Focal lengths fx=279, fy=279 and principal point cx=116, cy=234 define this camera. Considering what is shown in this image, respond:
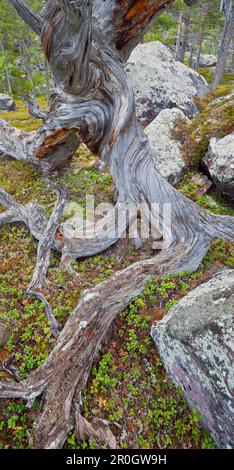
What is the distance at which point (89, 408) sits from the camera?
414 centimetres

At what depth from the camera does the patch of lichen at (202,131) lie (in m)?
8.65

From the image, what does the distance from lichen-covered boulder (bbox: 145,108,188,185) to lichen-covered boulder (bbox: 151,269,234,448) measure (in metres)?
4.87

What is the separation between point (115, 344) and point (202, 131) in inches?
289

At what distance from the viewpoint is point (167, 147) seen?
29.6ft

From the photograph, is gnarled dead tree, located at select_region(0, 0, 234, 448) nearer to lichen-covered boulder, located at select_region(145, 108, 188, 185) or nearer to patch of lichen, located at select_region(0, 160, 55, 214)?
patch of lichen, located at select_region(0, 160, 55, 214)

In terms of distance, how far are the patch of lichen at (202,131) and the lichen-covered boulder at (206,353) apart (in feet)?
18.2

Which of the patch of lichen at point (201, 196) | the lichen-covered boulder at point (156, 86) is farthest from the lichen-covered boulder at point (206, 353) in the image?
the lichen-covered boulder at point (156, 86)

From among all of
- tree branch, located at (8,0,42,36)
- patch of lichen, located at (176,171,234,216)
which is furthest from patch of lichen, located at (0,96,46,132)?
patch of lichen, located at (176,171,234,216)

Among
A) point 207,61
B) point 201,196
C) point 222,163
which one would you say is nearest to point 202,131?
point 222,163

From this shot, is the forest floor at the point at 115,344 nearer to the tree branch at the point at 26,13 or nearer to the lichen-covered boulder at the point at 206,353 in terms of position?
the lichen-covered boulder at the point at 206,353

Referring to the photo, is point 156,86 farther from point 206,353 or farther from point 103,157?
point 206,353
